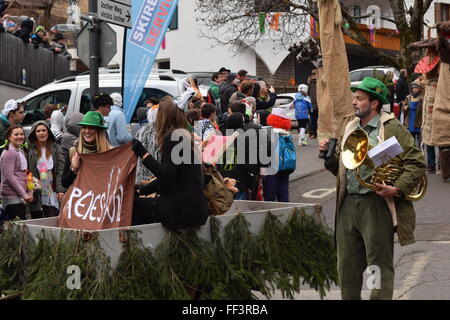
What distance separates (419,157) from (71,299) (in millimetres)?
2706

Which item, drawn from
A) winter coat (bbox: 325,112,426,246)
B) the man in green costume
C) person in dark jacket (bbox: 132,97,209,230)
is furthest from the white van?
winter coat (bbox: 325,112,426,246)

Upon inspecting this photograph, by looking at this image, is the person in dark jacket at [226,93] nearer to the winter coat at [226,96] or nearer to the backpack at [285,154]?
the winter coat at [226,96]

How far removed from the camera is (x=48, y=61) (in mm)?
22516

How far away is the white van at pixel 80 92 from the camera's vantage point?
13.5 metres

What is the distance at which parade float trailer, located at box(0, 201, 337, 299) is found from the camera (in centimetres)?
586

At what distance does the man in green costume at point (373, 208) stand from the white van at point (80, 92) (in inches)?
295

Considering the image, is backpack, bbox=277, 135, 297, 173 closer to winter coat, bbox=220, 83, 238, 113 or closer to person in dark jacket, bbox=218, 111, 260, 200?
person in dark jacket, bbox=218, 111, 260, 200

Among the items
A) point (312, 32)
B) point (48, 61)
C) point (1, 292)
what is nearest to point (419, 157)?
point (1, 292)

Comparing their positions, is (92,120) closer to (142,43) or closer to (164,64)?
(142,43)

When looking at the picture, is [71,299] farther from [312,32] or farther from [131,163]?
[312,32]

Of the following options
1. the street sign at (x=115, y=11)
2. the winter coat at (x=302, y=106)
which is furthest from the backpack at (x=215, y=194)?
the winter coat at (x=302, y=106)

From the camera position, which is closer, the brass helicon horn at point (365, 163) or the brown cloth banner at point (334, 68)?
the brass helicon horn at point (365, 163)

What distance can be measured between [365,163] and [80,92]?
8.78 m

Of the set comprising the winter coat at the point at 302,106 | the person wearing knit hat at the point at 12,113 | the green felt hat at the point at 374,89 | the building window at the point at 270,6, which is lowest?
the winter coat at the point at 302,106
